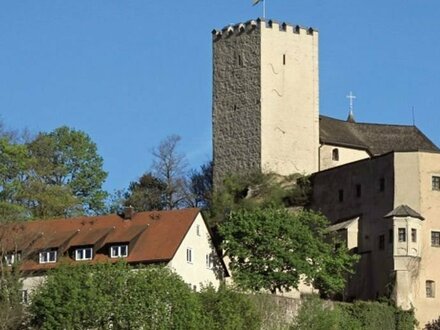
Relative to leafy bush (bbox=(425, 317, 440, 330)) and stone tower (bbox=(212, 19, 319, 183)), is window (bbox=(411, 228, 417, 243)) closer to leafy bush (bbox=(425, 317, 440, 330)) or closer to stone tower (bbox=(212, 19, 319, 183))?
leafy bush (bbox=(425, 317, 440, 330))

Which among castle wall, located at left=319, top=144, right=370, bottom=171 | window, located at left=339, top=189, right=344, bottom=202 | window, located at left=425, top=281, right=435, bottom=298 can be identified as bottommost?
window, located at left=425, top=281, right=435, bottom=298

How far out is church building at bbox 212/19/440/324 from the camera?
3469 inches

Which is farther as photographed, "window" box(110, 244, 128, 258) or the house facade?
"window" box(110, 244, 128, 258)

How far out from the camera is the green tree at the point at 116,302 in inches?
2729

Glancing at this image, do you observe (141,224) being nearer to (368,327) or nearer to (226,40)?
(368,327)

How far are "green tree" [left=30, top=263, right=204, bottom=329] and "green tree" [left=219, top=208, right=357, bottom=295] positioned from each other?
9.57 m

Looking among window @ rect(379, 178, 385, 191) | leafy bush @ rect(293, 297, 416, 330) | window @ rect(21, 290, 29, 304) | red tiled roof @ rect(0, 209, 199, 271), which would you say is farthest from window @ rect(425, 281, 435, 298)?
window @ rect(21, 290, 29, 304)

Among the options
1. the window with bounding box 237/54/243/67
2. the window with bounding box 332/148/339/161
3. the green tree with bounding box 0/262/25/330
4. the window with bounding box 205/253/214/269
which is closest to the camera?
the green tree with bounding box 0/262/25/330

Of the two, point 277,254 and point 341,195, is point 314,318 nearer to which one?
point 277,254

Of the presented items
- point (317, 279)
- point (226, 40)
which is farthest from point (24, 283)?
point (226, 40)

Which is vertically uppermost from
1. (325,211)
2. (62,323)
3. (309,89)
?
(309,89)

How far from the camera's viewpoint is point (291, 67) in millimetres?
97750

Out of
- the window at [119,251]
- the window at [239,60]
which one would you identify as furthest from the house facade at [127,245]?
the window at [239,60]

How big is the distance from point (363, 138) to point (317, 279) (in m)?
18.4
